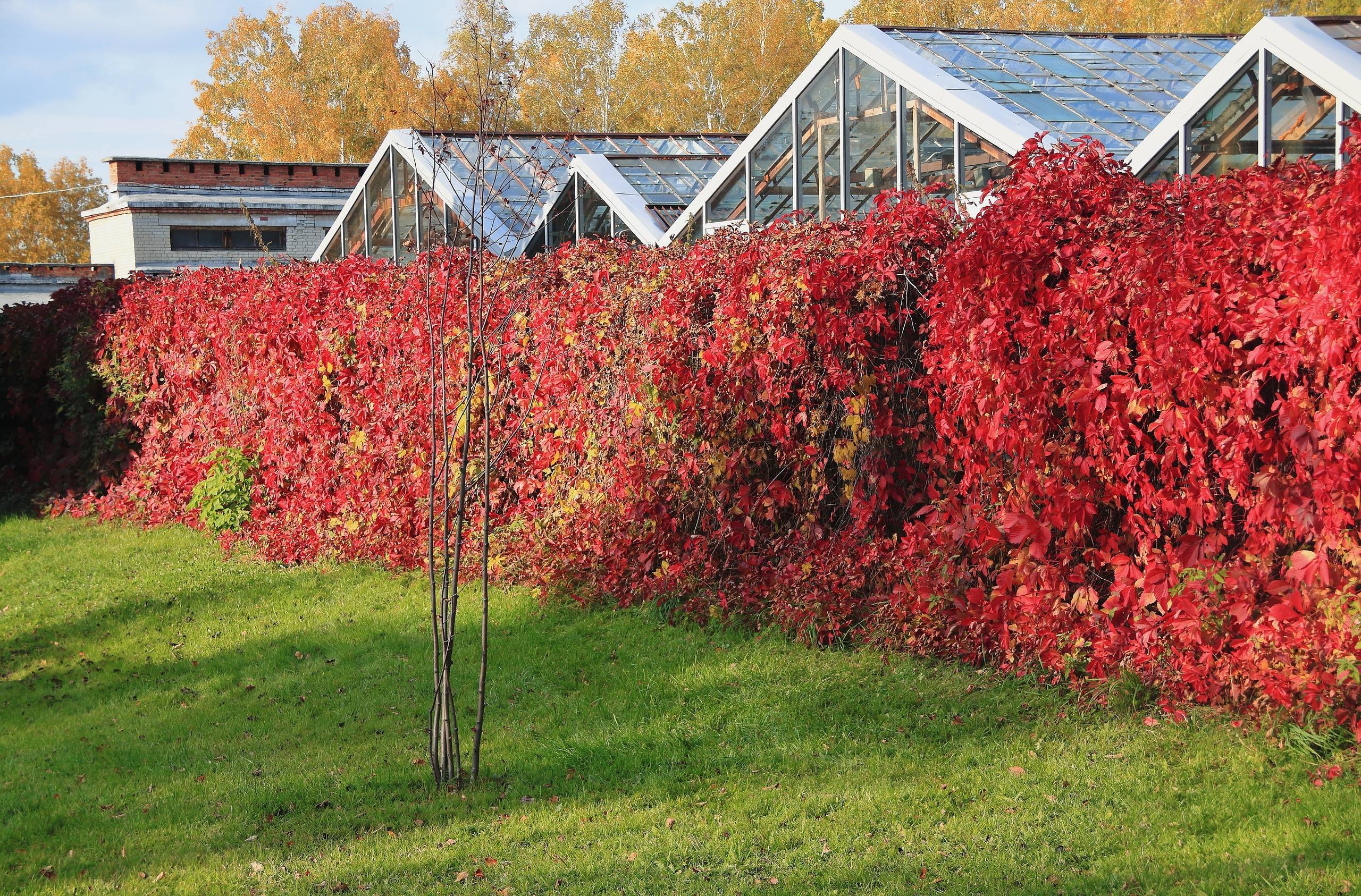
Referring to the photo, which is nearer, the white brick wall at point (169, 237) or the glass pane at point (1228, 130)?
the glass pane at point (1228, 130)

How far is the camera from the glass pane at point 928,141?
491 inches

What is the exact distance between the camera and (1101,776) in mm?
4281

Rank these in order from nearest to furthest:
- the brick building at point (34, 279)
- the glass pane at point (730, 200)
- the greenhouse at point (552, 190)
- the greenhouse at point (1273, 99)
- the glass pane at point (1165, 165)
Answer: the greenhouse at point (1273, 99)
the glass pane at point (1165, 165)
the glass pane at point (730, 200)
the greenhouse at point (552, 190)
the brick building at point (34, 279)

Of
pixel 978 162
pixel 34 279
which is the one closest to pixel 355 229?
pixel 978 162

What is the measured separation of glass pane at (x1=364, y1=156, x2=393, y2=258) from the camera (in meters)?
20.9

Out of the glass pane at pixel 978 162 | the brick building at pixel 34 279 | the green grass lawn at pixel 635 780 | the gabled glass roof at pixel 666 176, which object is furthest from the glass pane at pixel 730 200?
the brick building at pixel 34 279

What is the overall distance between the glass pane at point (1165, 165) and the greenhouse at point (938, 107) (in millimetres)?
540

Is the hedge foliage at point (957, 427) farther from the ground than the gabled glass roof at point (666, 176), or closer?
closer

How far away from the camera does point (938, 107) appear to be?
1251 centimetres

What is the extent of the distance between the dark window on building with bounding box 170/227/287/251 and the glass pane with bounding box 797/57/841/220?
2421 centimetres

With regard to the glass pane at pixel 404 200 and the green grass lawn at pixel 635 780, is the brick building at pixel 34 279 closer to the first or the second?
the glass pane at pixel 404 200

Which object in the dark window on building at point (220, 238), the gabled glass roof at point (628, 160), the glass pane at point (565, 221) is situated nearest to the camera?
the gabled glass roof at point (628, 160)

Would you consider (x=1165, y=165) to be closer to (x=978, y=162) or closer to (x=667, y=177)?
(x=978, y=162)

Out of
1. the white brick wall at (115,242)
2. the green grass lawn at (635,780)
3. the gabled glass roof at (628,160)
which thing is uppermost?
the white brick wall at (115,242)
